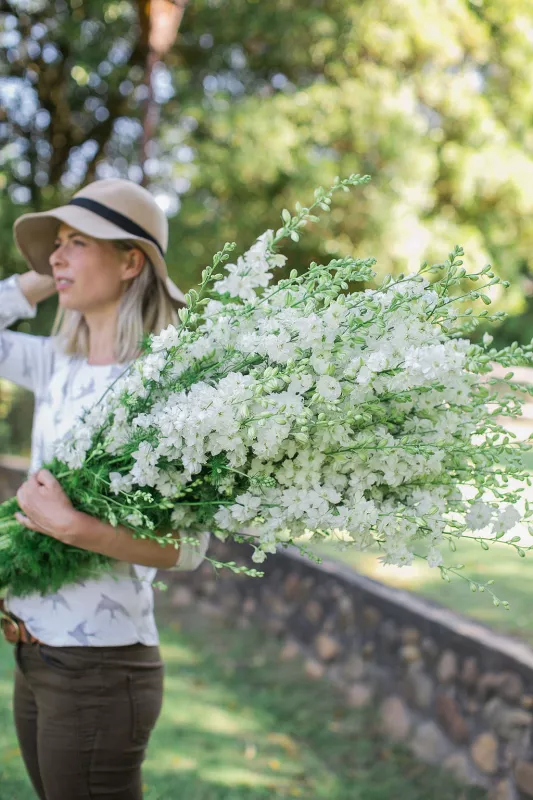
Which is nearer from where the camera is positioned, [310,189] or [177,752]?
[177,752]

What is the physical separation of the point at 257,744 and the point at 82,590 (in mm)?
2551

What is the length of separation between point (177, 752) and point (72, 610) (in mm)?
2366

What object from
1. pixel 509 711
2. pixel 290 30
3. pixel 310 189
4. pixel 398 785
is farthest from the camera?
pixel 290 30

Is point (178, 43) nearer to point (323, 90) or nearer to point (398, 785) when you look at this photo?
point (323, 90)

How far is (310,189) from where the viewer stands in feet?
27.7

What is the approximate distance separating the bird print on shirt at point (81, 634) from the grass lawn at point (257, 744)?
1.92 meters

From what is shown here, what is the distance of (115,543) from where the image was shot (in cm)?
191

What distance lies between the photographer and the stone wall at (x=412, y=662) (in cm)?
361

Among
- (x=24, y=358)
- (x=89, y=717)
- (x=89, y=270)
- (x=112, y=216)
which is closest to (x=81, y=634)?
(x=89, y=717)

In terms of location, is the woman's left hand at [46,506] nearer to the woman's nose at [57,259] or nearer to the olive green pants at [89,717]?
the olive green pants at [89,717]

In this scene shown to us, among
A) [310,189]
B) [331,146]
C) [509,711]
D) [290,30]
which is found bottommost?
[509,711]

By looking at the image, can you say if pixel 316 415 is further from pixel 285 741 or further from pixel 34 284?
pixel 285 741

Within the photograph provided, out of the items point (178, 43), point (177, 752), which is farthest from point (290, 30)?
point (177, 752)

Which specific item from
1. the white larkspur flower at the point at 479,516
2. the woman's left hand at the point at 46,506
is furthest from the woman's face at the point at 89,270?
the white larkspur flower at the point at 479,516
